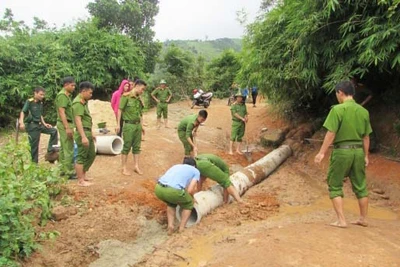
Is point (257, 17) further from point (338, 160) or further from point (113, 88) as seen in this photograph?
point (113, 88)

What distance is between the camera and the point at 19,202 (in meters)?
3.97

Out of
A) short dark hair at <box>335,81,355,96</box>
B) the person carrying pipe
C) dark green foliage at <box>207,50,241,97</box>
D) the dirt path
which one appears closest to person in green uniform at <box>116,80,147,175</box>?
the dirt path

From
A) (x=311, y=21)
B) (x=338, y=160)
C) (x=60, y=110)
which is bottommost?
(x=338, y=160)

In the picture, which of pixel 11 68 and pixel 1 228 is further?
pixel 11 68

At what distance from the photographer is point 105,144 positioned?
7820mm

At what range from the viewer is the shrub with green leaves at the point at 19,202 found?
3787 mm

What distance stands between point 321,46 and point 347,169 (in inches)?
153

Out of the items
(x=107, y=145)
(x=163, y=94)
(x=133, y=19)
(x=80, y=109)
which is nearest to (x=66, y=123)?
(x=80, y=109)

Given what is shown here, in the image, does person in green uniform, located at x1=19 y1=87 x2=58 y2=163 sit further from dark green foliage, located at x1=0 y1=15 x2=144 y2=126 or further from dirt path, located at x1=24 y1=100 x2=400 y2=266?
dark green foliage, located at x1=0 y1=15 x2=144 y2=126

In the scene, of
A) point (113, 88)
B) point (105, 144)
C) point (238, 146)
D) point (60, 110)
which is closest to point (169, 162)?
point (105, 144)

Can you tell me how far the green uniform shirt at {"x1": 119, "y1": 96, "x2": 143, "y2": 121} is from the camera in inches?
265

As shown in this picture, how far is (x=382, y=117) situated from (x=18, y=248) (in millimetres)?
8123

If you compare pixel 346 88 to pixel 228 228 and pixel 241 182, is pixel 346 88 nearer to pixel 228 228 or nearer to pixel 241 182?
pixel 228 228

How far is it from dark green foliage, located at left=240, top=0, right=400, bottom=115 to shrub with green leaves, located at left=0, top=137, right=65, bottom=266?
18.4ft
